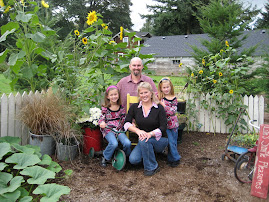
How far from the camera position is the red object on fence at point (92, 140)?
3.44 m

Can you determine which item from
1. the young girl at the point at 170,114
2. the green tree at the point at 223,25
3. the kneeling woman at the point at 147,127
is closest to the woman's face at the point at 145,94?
the kneeling woman at the point at 147,127

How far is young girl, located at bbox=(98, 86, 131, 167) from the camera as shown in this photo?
313 cm

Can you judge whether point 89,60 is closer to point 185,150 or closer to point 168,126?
point 168,126

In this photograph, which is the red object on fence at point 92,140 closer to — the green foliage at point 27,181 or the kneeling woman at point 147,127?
the kneeling woman at point 147,127

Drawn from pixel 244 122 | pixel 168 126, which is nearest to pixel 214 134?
pixel 244 122

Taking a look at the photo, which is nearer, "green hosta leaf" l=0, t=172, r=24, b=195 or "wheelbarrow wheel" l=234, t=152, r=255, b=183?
"green hosta leaf" l=0, t=172, r=24, b=195

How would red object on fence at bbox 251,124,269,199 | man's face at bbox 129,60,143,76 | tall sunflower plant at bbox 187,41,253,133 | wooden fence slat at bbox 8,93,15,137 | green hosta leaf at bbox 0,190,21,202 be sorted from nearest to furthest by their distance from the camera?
green hosta leaf at bbox 0,190,21,202
red object on fence at bbox 251,124,269,199
wooden fence slat at bbox 8,93,15,137
man's face at bbox 129,60,143,76
tall sunflower plant at bbox 187,41,253,133

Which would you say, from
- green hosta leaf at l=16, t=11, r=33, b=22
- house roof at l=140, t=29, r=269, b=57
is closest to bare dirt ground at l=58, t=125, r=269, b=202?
green hosta leaf at l=16, t=11, r=33, b=22

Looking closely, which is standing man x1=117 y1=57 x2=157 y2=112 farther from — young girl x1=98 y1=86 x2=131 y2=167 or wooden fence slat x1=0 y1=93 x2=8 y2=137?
wooden fence slat x1=0 y1=93 x2=8 y2=137

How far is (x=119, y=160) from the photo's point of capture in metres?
3.03

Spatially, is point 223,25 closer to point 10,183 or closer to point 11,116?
point 11,116

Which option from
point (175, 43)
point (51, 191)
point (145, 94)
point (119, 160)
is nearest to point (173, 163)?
point (119, 160)

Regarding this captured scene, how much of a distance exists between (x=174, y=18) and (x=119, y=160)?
2492 cm

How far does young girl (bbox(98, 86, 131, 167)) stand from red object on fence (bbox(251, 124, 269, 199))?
1506 mm
